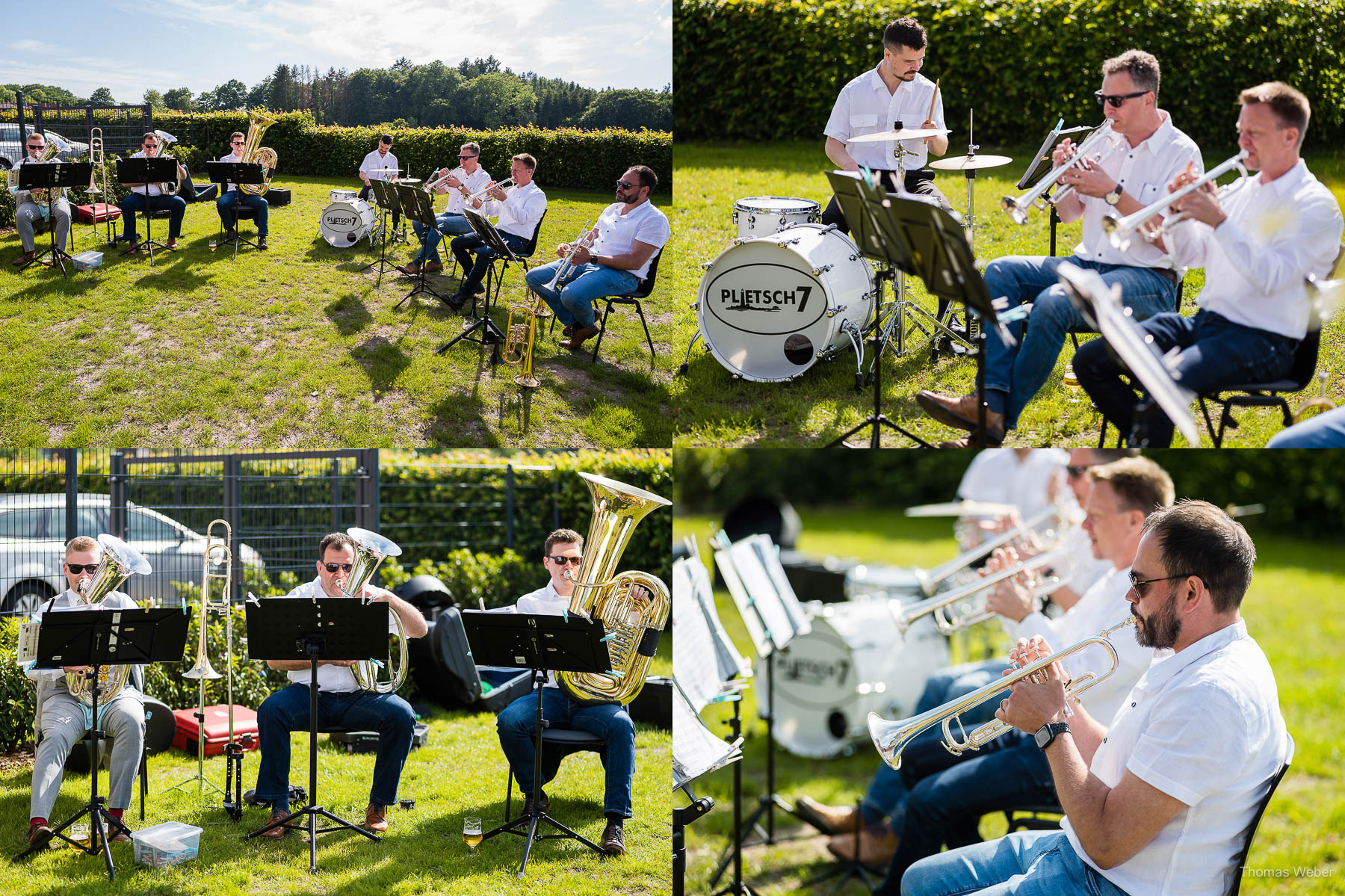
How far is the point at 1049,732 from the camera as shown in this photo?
2664 millimetres

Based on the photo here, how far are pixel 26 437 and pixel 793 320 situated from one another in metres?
5.13

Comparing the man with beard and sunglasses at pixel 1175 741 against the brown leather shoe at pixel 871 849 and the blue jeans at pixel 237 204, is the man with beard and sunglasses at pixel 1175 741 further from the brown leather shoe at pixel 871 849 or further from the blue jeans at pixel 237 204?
the blue jeans at pixel 237 204

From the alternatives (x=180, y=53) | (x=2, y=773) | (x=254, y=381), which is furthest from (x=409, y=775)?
(x=180, y=53)

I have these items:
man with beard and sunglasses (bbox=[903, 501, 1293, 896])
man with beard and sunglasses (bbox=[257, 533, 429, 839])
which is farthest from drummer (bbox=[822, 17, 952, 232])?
man with beard and sunglasses (bbox=[903, 501, 1293, 896])

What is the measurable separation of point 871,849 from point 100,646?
3.64m

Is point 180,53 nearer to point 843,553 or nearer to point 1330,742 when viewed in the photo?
point 843,553

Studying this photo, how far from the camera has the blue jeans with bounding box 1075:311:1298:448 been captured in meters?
4.24

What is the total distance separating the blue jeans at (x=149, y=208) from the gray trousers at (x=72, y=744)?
6528 mm

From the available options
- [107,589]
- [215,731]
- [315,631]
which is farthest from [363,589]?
[215,731]

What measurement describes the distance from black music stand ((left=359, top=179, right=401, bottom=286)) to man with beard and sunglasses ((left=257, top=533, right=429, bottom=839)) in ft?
15.5

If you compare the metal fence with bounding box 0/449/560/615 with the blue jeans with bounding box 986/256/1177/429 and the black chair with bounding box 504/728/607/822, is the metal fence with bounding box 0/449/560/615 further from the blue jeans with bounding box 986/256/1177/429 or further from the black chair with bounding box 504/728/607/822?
the blue jeans with bounding box 986/256/1177/429

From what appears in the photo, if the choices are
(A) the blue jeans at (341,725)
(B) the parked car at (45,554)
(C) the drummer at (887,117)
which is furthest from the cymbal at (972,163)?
(B) the parked car at (45,554)

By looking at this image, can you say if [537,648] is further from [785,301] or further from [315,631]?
[785,301]

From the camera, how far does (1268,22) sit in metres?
12.2
